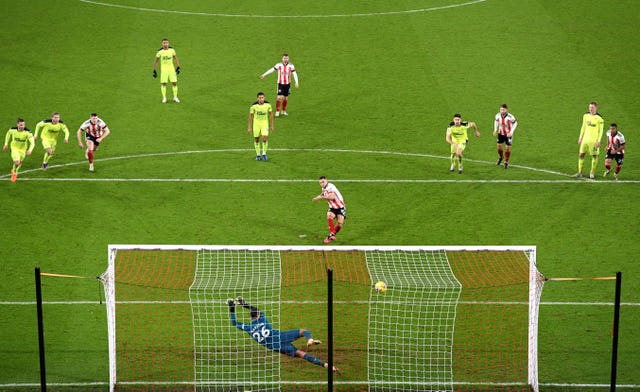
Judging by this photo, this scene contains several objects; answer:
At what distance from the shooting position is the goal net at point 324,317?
19.6 meters

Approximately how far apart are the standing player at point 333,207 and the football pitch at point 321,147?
281mm

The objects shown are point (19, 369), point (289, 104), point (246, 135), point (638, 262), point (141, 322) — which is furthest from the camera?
point (289, 104)

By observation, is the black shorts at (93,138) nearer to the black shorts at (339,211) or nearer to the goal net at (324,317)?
the goal net at (324,317)

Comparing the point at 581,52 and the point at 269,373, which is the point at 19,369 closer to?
the point at 269,373

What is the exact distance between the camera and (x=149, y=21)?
42031 millimetres

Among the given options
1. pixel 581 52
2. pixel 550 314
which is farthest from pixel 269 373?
pixel 581 52

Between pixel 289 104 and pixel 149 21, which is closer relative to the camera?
pixel 289 104

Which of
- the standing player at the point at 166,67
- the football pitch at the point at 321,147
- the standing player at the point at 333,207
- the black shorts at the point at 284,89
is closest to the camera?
the football pitch at the point at 321,147

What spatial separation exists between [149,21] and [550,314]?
24.5m

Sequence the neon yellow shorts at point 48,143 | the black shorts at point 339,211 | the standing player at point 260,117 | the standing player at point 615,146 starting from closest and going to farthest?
the black shorts at point 339,211 < the standing player at point 615,146 < the neon yellow shorts at point 48,143 < the standing player at point 260,117

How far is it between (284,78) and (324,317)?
44.2 ft

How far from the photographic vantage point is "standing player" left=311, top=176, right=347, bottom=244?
24969 millimetres

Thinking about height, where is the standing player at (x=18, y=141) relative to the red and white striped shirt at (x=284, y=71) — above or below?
below

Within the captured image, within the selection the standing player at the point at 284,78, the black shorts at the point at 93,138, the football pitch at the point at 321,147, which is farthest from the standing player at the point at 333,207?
the standing player at the point at 284,78
